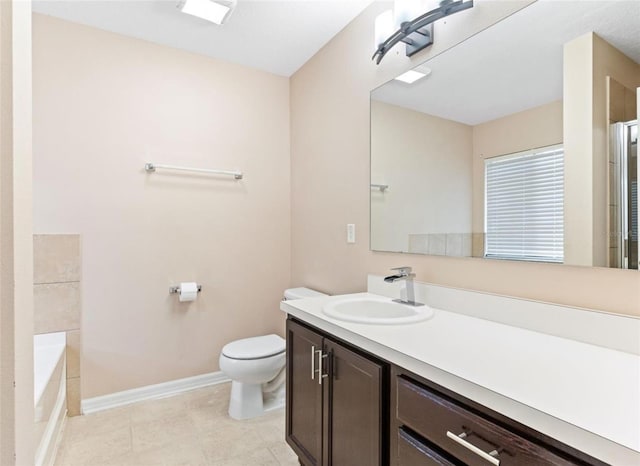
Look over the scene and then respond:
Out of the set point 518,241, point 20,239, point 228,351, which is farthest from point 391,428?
point 228,351

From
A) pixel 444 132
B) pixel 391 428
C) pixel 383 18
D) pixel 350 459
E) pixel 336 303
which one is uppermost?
pixel 383 18

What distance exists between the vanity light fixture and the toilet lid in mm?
1673

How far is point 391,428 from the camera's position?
991 millimetres

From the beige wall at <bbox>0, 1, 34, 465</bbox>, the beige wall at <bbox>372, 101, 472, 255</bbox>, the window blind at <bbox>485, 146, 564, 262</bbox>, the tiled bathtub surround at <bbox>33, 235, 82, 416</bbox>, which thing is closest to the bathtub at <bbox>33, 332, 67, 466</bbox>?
the tiled bathtub surround at <bbox>33, 235, 82, 416</bbox>

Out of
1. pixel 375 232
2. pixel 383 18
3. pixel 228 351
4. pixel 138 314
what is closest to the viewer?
pixel 383 18

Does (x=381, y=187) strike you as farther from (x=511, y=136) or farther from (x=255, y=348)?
(x=255, y=348)

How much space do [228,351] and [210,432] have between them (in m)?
0.43

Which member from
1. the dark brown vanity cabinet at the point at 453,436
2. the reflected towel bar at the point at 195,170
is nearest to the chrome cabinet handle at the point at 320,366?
the dark brown vanity cabinet at the point at 453,436

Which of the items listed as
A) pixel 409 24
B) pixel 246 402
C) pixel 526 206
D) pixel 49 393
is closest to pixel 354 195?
pixel 409 24

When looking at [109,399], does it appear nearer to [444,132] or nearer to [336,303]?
[336,303]

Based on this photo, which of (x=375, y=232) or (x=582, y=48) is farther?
(x=375, y=232)

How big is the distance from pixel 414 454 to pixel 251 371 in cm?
132

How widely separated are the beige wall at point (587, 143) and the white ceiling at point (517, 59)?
3 cm

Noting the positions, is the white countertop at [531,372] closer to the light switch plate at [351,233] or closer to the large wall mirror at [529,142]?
the large wall mirror at [529,142]
